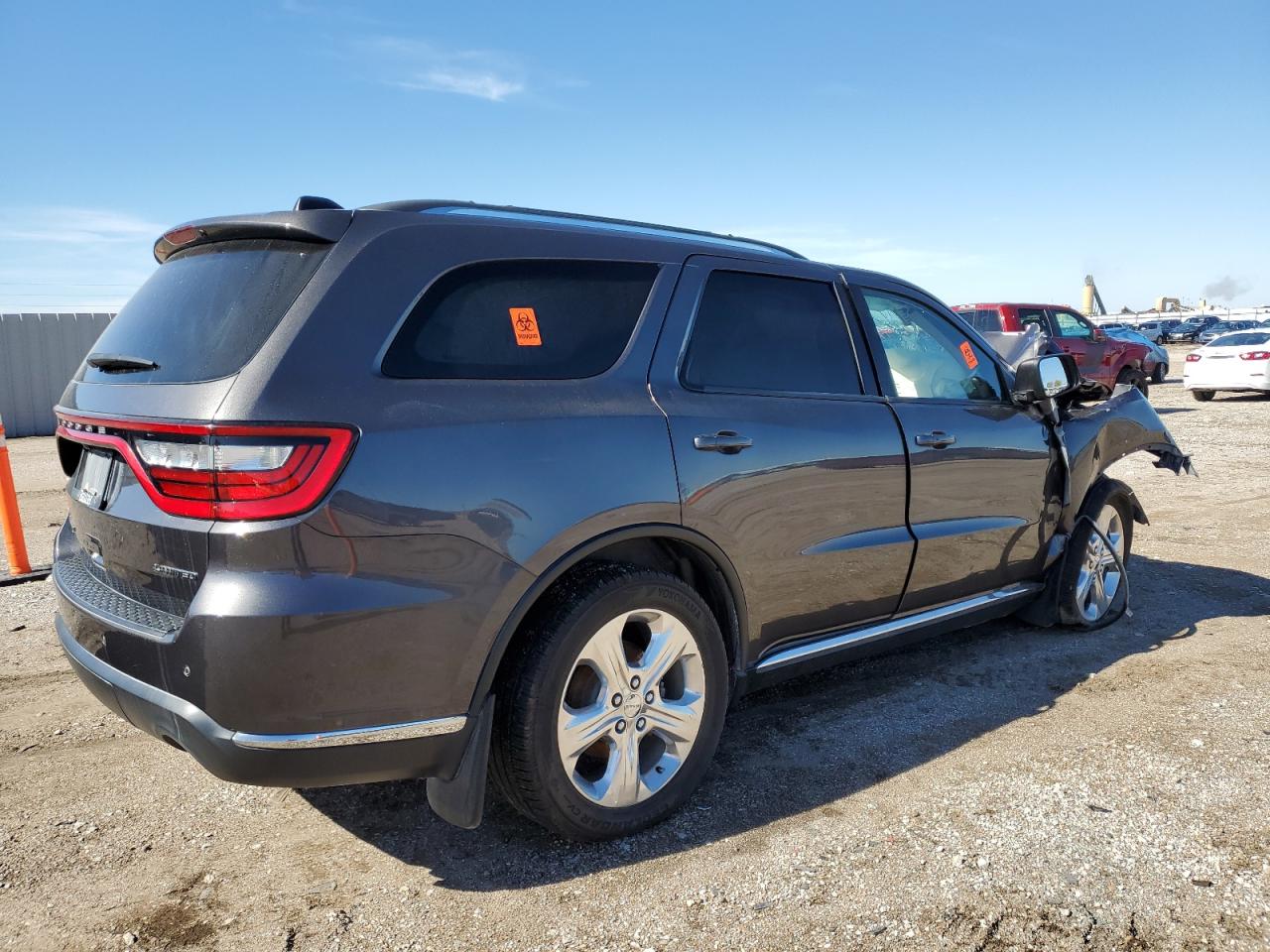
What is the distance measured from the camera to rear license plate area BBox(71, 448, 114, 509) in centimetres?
267

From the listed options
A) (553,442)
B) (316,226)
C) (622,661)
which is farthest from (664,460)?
(316,226)

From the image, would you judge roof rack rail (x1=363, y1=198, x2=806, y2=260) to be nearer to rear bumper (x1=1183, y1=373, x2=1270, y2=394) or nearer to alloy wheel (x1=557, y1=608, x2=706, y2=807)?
alloy wheel (x1=557, y1=608, x2=706, y2=807)

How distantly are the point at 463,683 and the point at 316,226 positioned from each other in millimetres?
1246

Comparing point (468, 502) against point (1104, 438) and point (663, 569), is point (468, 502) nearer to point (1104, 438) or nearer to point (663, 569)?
point (663, 569)

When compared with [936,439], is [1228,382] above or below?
below

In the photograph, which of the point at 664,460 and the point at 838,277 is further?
the point at 838,277

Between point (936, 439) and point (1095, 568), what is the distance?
1.65 meters

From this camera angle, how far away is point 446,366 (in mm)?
2539

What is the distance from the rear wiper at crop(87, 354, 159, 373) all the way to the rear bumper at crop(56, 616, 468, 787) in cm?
81

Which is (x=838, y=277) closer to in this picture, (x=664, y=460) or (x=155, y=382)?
(x=664, y=460)

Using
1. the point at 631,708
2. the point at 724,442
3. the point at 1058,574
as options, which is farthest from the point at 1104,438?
the point at 631,708

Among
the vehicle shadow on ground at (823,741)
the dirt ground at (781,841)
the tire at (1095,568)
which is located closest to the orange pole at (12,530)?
the dirt ground at (781,841)

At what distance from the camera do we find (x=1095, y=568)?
490cm

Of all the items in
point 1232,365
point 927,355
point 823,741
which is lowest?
point 823,741
